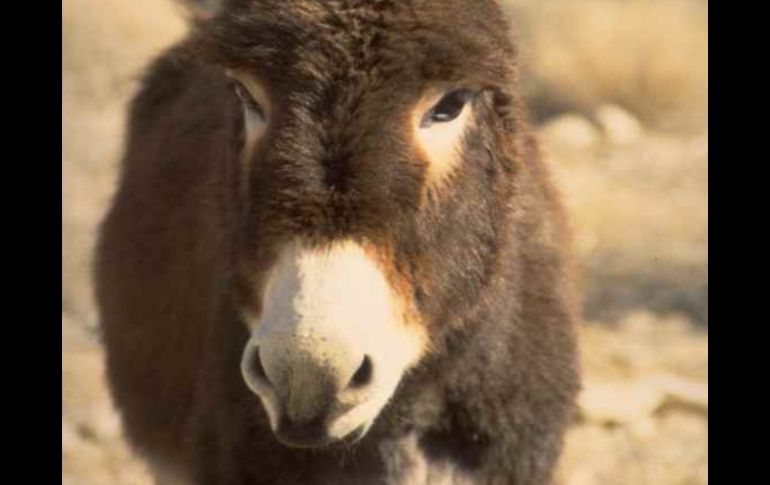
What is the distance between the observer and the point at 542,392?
11.3 ft

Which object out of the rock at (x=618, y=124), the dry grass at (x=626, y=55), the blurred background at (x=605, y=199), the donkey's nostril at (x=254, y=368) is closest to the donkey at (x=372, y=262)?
the donkey's nostril at (x=254, y=368)

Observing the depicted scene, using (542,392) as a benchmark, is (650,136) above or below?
below

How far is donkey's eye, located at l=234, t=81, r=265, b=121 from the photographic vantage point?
116 inches

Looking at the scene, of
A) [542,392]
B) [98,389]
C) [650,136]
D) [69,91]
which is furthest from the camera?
[650,136]

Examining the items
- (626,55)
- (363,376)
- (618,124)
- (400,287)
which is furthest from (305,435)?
(626,55)

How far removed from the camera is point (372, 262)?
2748mm

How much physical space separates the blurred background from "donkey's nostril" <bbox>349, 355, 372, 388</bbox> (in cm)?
94

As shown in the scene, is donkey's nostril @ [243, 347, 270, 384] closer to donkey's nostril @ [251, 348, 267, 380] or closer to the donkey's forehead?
donkey's nostril @ [251, 348, 267, 380]

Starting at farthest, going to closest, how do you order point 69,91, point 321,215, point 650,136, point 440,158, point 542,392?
point 650,136 → point 69,91 → point 542,392 → point 440,158 → point 321,215

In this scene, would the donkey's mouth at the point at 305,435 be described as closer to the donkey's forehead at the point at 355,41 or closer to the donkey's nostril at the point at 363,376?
the donkey's nostril at the point at 363,376

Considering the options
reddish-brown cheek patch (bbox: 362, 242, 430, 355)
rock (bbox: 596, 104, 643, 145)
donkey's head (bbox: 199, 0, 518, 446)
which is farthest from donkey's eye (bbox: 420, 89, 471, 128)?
rock (bbox: 596, 104, 643, 145)
